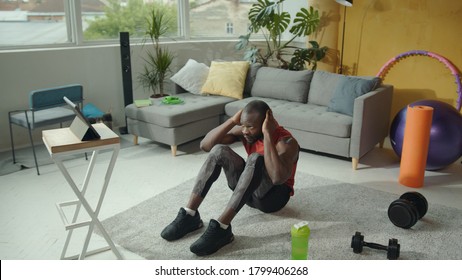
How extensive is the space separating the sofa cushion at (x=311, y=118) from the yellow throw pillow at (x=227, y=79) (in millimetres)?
338

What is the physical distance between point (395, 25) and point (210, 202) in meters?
3.05

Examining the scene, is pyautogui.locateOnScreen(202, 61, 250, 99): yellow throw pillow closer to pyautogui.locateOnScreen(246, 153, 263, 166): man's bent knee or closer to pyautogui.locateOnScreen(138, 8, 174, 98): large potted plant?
pyautogui.locateOnScreen(138, 8, 174, 98): large potted plant

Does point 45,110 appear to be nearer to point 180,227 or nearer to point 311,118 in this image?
point 180,227

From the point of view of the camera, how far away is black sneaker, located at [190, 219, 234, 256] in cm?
237

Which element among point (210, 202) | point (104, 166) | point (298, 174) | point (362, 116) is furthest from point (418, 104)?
point (104, 166)

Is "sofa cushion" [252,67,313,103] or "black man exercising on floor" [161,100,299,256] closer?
"black man exercising on floor" [161,100,299,256]

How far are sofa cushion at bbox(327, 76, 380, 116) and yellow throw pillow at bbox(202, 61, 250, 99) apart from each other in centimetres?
111

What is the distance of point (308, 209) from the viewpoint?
2.97 meters

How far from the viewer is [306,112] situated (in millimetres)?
4059

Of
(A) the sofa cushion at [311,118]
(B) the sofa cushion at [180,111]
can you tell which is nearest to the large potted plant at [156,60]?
(B) the sofa cushion at [180,111]

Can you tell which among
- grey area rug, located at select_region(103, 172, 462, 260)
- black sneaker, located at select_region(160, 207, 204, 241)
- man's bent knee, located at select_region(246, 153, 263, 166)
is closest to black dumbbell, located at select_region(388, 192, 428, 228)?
grey area rug, located at select_region(103, 172, 462, 260)

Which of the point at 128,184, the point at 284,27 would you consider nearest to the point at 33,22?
the point at 128,184

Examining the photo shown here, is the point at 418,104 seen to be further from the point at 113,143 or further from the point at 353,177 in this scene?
the point at 113,143
